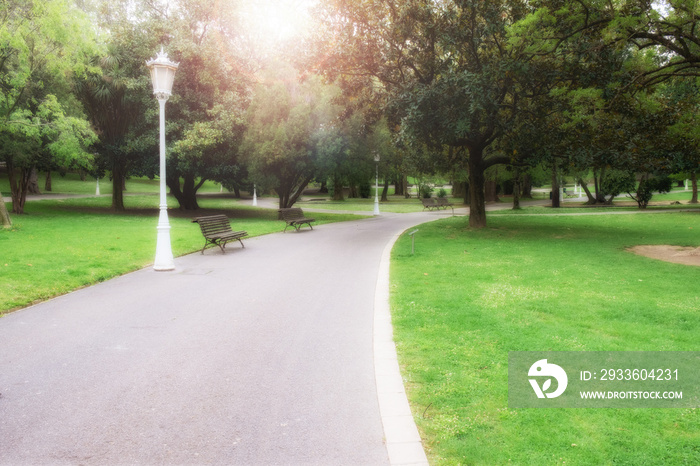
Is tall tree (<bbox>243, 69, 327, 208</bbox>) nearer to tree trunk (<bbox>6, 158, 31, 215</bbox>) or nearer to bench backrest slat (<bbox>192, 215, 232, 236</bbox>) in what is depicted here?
bench backrest slat (<bbox>192, 215, 232, 236</bbox>)

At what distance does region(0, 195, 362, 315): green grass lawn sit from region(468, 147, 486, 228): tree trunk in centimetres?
721

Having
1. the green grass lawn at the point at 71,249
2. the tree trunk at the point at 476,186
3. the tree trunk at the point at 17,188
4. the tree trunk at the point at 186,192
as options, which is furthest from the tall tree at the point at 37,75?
the tree trunk at the point at 476,186

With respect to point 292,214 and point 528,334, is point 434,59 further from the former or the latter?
point 528,334

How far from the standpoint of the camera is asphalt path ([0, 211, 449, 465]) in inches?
140

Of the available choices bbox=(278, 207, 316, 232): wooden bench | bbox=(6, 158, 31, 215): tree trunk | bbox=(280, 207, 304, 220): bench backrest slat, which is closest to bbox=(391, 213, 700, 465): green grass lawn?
bbox=(278, 207, 316, 232): wooden bench

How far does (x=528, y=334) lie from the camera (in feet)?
19.3

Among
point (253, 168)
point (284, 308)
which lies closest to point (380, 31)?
point (253, 168)

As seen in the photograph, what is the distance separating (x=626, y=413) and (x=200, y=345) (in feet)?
14.0

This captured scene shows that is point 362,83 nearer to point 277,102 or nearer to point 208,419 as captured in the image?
point 277,102

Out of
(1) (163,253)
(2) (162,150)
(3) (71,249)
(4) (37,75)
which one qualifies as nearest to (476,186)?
(2) (162,150)

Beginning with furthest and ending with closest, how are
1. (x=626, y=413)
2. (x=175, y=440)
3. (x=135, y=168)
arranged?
1. (x=135, y=168)
2. (x=626, y=413)
3. (x=175, y=440)

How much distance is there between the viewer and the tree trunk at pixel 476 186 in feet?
62.7

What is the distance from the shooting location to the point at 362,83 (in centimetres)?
1930

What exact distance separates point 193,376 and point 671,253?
41.8 ft
